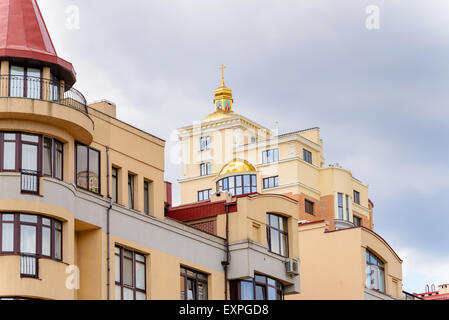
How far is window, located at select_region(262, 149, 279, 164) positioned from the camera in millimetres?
98312

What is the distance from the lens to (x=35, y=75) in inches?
1630

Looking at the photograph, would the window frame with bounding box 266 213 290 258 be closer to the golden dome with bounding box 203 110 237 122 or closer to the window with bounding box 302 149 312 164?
the window with bounding box 302 149 312 164

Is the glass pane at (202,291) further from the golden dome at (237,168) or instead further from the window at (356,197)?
the window at (356,197)

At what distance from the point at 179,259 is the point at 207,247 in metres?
2.33

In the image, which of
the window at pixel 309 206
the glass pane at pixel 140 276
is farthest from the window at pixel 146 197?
the window at pixel 309 206

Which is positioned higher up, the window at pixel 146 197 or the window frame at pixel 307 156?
the window frame at pixel 307 156

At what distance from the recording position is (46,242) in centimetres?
3866

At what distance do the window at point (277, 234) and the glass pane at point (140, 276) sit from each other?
865 cm

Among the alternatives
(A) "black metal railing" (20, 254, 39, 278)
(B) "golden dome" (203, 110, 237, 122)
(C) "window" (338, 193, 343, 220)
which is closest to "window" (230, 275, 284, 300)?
(A) "black metal railing" (20, 254, 39, 278)

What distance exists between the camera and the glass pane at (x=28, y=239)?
125 feet

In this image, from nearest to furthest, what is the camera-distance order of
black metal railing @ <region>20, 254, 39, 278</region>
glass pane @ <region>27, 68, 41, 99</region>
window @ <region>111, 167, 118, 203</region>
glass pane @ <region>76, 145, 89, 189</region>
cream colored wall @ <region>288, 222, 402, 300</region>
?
1. black metal railing @ <region>20, 254, 39, 278</region>
2. glass pane @ <region>27, 68, 41, 99</region>
3. glass pane @ <region>76, 145, 89, 189</region>
4. window @ <region>111, 167, 118, 203</region>
5. cream colored wall @ <region>288, 222, 402, 300</region>

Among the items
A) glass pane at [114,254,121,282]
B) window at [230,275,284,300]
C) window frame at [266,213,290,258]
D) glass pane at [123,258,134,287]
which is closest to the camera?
glass pane at [114,254,121,282]

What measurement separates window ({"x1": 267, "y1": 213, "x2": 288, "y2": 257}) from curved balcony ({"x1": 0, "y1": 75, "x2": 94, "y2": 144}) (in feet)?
40.5
